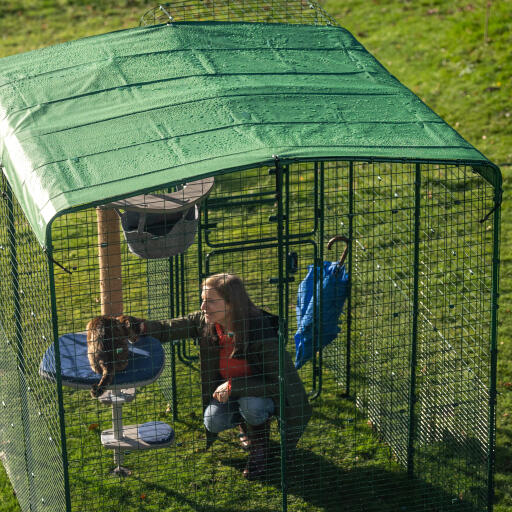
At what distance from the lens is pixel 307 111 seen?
657 cm

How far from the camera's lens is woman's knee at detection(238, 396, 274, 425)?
285 inches

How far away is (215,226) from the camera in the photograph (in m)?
7.71

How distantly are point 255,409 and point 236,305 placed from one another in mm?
829

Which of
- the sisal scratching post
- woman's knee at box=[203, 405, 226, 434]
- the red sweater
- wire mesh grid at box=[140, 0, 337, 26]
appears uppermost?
wire mesh grid at box=[140, 0, 337, 26]

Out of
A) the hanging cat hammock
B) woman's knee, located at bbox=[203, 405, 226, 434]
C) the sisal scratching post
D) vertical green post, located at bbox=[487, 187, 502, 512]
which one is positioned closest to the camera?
vertical green post, located at bbox=[487, 187, 502, 512]

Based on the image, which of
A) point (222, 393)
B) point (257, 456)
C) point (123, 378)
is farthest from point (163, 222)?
point (257, 456)

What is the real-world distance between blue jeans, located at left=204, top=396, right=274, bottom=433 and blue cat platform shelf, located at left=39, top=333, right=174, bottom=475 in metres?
0.44

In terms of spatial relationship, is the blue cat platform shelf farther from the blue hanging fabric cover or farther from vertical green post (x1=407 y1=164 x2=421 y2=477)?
vertical green post (x1=407 y1=164 x2=421 y2=477)

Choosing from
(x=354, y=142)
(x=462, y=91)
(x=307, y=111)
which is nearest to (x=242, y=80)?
(x=307, y=111)

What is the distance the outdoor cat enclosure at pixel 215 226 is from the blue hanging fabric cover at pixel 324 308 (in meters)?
0.18

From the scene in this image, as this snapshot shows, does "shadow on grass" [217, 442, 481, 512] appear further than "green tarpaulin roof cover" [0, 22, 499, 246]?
Yes

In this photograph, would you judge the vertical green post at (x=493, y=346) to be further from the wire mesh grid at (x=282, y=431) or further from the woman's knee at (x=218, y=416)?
the woman's knee at (x=218, y=416)

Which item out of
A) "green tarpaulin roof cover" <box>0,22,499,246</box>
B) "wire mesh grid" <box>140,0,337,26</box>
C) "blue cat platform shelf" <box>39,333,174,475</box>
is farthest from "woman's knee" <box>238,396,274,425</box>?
"wire mesh grid" <box>140,0,337,26</box>

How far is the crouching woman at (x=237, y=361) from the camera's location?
6996mm
